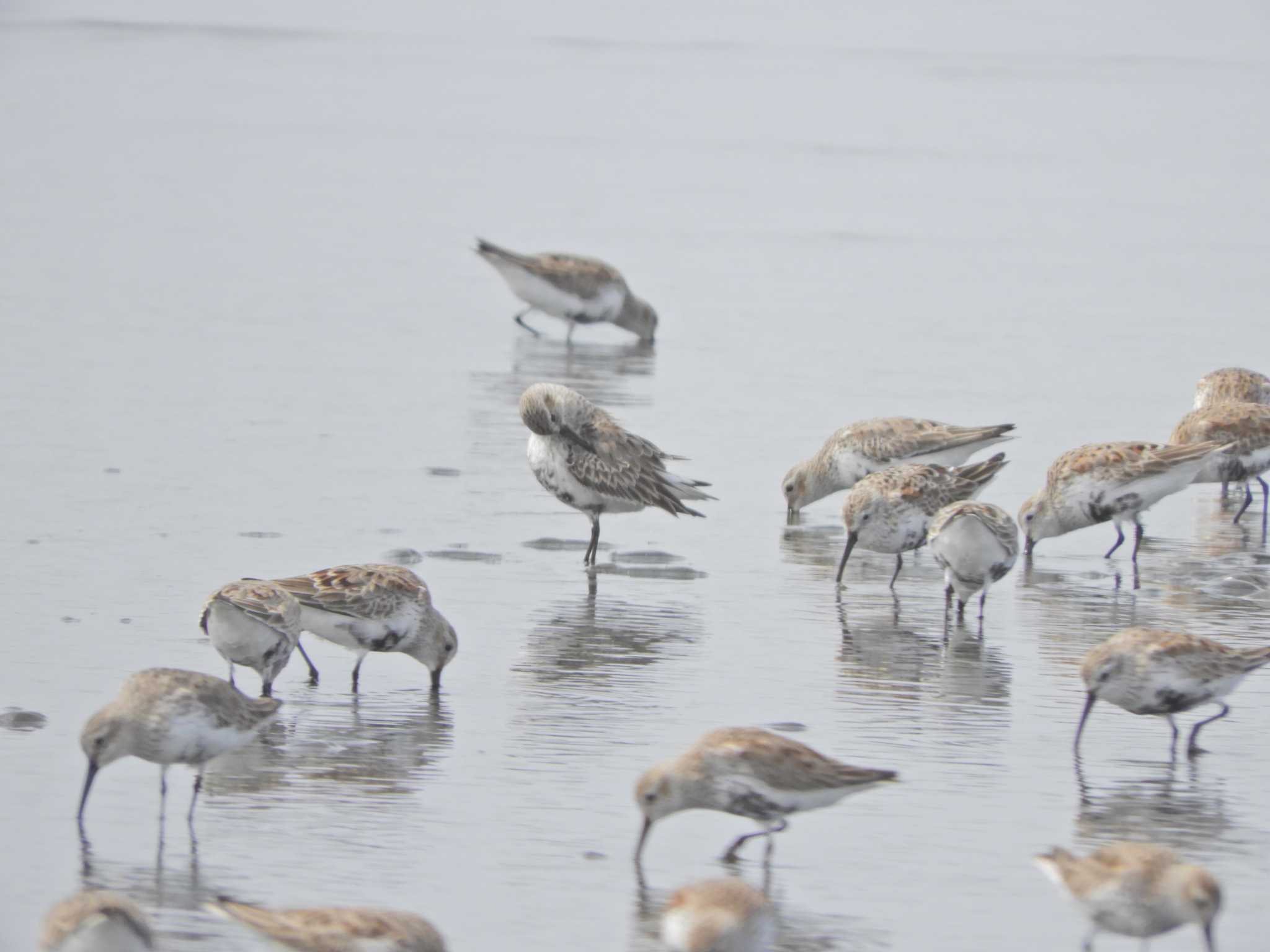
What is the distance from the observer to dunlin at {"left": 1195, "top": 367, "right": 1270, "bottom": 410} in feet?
53.9

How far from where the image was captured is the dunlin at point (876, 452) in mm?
15281

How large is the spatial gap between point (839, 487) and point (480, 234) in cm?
1309

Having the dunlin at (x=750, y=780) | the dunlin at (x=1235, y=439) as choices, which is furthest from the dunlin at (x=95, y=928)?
the dunlin at (x=1235, y=439)

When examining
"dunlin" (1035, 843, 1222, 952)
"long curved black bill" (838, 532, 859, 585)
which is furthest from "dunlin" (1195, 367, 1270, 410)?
"dunlin" (1035, 843, 1222, 952)

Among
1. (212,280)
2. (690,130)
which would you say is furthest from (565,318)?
(690,130)

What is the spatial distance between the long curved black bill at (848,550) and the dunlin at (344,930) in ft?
22.4

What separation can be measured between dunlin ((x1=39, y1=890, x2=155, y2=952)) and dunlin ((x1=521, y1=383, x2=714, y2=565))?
7.27 meters

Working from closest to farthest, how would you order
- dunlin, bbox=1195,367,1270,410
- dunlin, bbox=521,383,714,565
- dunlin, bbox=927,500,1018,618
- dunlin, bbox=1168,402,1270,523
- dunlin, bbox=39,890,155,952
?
dunlin, bbox=39,890,155,952
dunlin, bbox=927,500,1018,618
dunlin, bbox=521,383,714,565
dunlin, bbox=1168,402,1270,523
dunlin, bbox=1195,367,1270,410

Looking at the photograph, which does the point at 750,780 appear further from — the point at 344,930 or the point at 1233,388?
the point at 1233,388

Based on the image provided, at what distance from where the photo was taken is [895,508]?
13.2 meters

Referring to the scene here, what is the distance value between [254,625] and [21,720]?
109 centimetres

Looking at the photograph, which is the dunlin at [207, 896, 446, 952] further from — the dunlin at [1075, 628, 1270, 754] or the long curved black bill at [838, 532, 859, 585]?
the long curved black bill at [838, 532, 859, 585]

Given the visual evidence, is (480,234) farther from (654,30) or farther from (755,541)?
(654,30)

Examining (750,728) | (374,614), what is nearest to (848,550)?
(374,614)
